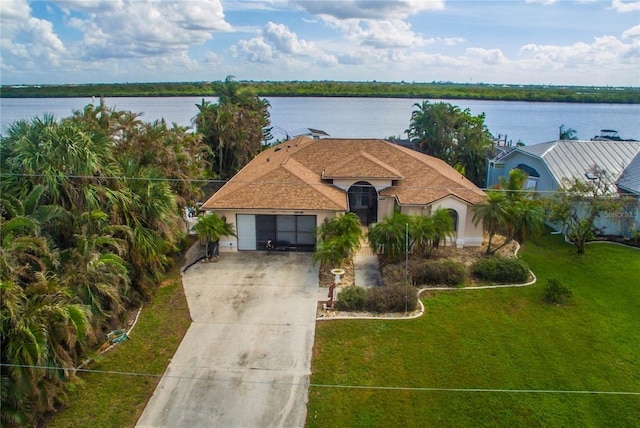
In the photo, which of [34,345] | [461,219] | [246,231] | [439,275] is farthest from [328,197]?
[34,345]

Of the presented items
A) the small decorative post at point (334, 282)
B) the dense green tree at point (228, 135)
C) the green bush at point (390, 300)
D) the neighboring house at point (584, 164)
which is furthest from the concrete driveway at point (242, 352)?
the dense green tree at point (228, 135)

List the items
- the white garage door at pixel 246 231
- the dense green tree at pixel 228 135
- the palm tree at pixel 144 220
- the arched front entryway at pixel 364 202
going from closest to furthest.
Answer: the palm tree at pixel 144 220 < the white garage door at pixel 246 231 < the arched front entryway at pixel 364 202 < the dense green tree at pixel 228 135

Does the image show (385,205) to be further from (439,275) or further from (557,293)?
(557,293)

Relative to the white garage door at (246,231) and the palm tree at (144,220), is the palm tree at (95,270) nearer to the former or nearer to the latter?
the palm tree at (144,220)

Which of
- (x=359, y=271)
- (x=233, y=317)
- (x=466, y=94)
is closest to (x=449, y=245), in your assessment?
(x=359, y=271)

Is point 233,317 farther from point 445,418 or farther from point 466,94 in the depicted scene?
point 466,94
